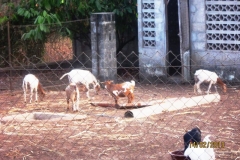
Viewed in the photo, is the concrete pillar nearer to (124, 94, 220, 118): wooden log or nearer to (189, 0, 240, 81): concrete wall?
(189, 0, 240, 81): concrete wall

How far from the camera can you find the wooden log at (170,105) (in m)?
9.08

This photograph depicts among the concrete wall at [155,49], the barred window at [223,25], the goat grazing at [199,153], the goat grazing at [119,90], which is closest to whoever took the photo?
the goat grazing at [199,153]

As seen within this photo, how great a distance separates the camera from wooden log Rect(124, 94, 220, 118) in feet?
29.8

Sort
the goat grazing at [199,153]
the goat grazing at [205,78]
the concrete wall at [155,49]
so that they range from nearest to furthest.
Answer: the goat grazing at [199,153] → the goat grazing at [205,78] → the concrete wall at [155,49]

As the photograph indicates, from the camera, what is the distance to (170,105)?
31.9ft

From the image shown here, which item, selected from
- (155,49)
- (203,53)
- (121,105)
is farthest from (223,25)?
(121,105)

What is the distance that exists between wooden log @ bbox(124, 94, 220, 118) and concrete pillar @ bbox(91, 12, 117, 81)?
3.16 meters

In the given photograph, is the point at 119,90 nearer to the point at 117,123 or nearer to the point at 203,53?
the point at 117,123

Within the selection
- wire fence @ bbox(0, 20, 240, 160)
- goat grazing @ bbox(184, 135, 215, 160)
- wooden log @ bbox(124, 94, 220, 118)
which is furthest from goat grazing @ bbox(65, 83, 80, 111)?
goat grazing @ bbox(184, 135, 215, 160)

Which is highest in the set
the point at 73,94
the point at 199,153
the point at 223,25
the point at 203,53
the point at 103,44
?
the point at 223,25

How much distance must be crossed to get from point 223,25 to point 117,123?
5.01 metres

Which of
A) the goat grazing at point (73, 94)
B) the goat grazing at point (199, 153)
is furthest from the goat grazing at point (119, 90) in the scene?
the goat grazing at point (199, 153)

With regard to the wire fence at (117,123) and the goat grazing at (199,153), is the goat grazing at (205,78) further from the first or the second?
the goat grazing at (199,153)

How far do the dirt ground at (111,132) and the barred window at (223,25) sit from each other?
185 centimetres
